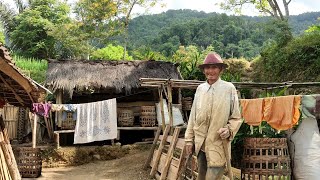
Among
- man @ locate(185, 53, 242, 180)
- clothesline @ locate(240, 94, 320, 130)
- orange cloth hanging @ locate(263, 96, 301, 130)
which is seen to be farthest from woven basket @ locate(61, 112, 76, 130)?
man @ locate(185, 53, 242, 180)

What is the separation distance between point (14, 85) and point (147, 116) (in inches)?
375

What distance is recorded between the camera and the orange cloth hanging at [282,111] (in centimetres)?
530

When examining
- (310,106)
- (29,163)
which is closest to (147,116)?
(29,163)

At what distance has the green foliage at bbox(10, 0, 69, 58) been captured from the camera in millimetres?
28172

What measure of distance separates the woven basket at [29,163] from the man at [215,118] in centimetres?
737

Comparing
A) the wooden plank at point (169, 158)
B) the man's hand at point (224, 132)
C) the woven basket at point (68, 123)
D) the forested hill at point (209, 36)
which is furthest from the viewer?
the forested hill at point (209, 36)

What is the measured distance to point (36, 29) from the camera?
28.6 meters

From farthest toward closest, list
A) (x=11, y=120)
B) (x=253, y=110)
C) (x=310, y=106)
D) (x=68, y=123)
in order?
(x=11, y=120) < (x=68, y=123) < (x=253, y=110) < (x=310, y=106)

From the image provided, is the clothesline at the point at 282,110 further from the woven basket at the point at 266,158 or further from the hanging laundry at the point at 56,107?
the hanging laundry at the point at 56,107

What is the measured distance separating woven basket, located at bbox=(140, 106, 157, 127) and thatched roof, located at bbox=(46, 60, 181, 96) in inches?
38.7

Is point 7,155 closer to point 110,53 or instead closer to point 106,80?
point 106,80

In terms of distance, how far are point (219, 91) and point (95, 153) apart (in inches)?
375

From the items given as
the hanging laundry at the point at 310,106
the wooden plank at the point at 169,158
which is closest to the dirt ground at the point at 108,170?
the wooden plank at the point at 169,158

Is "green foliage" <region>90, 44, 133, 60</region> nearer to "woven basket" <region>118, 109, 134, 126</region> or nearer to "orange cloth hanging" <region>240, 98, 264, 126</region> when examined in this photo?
"woven basket" <region>118, 109, 134, 126</region>
